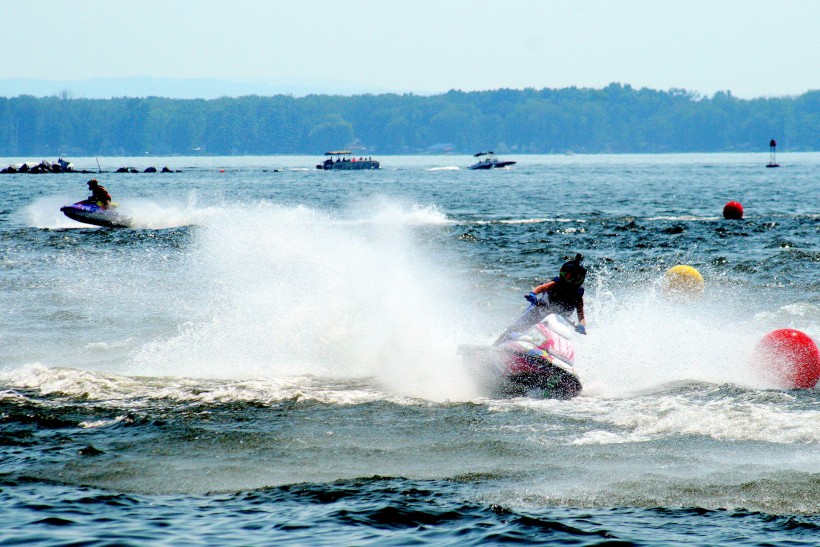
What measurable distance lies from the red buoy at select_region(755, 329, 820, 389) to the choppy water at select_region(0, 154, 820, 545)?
0.35 meters

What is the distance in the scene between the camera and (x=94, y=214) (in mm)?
38188

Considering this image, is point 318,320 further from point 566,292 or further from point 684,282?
point 684,282

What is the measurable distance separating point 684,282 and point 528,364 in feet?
33.2

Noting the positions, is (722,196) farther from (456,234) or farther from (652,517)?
(652,517)

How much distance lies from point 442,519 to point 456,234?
96.2 feet

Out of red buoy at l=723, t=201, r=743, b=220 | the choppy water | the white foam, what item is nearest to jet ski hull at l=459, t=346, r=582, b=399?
the choppy water

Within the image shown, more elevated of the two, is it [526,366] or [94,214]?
[94,214]

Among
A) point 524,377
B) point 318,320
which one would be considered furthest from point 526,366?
point 318,320

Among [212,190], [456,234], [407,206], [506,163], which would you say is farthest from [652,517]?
[506,163]

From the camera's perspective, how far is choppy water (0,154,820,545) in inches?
341

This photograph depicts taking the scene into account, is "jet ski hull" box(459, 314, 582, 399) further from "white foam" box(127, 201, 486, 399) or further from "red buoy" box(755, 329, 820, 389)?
"red buoy" box(755, 329, 820, 389)

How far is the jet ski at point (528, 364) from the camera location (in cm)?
1312

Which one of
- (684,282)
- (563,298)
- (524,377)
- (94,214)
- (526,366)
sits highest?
(94,214)

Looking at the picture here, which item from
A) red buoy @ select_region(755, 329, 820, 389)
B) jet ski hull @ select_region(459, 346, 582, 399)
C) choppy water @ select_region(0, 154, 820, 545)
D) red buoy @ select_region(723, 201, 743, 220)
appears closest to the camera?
choppy water @ select_region(0, 154, 820, 545)
